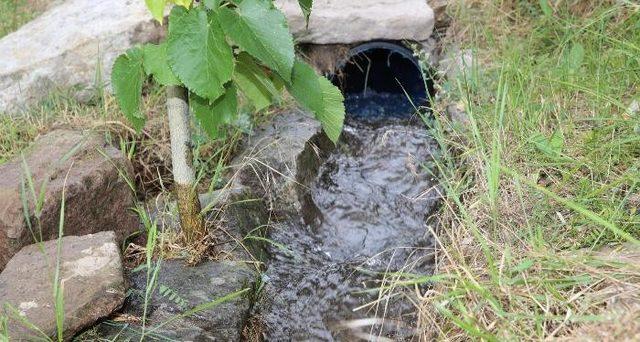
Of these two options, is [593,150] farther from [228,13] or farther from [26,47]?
[26,47]

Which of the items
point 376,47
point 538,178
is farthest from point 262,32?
point 376,47

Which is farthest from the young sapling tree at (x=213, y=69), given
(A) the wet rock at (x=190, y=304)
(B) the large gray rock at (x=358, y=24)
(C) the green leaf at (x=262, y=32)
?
(B) the large gray rock at (x=358, y=24)

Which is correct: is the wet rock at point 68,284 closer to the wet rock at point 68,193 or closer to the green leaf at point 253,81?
the wet rock at point 68,193

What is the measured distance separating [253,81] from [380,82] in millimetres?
2594

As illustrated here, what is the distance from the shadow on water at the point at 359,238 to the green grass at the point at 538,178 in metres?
0.20

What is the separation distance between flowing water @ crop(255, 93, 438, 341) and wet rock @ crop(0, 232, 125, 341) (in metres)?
0.60

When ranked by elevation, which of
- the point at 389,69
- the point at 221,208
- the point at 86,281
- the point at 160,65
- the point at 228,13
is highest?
the point at 228,13

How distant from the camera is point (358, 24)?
4137mm

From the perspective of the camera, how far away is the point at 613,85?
9.70 feet

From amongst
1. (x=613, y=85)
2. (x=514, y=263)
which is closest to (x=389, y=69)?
(x=613, y=85)

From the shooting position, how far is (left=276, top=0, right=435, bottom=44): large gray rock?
161 inches

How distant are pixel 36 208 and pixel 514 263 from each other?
1.56 meters

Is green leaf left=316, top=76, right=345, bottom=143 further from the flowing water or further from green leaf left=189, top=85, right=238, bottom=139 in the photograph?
the flowing water

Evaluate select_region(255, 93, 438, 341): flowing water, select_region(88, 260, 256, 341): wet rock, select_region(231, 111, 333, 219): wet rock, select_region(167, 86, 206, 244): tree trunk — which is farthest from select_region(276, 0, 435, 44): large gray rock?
select_region(88, 260, 256, 341): wet rock
